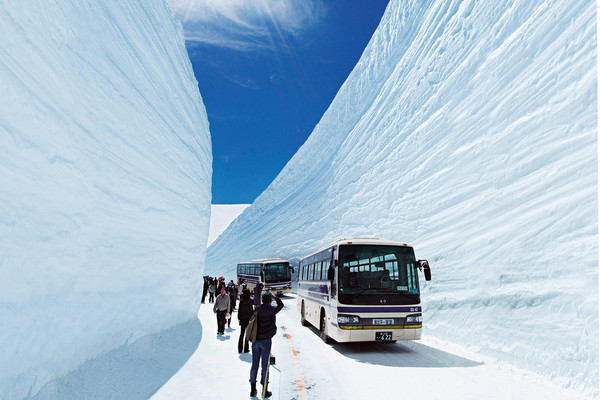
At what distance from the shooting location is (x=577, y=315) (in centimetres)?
618

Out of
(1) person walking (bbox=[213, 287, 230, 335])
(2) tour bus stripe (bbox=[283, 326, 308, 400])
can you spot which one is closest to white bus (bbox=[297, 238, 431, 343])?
(2) tour bus stripe (bbox=[283, 326, 308, 400])

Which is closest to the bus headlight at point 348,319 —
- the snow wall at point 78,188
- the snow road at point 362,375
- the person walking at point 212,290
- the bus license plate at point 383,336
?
the bus license plate at point 383,336

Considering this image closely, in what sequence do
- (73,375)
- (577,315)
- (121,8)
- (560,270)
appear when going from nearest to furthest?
(73,375) < (577,315) < (560,270) < (121,8)

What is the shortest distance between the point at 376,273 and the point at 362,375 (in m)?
2.52

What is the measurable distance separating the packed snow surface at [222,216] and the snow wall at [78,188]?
3192 inches

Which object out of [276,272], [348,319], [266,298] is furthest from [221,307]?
[276,272]

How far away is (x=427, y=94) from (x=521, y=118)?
7902 millimetres

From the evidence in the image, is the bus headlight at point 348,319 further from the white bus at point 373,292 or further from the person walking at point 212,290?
the person walking at point 212,290

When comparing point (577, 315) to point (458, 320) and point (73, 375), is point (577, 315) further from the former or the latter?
point (73, 375)

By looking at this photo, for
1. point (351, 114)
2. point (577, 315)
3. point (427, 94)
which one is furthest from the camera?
point (351, 114)

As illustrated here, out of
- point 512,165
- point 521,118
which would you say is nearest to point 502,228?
point 512,165

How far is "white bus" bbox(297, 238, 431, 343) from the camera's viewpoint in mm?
7809

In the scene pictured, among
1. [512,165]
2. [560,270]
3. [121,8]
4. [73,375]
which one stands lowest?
[73,375]

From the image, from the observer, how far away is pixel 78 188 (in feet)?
18.2
